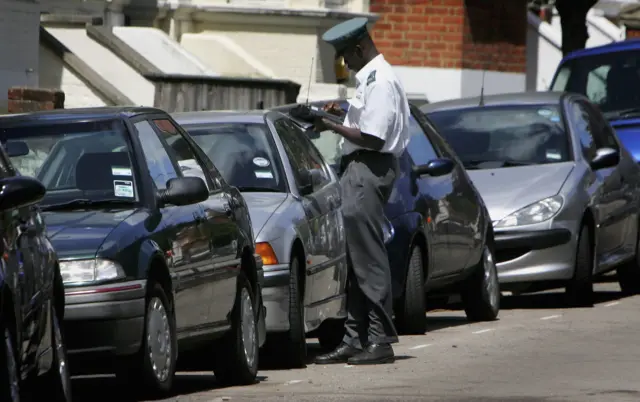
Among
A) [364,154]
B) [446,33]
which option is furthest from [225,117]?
[446,33]

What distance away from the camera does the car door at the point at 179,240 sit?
9.55 m

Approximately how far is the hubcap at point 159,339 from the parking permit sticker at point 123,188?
2.31ft

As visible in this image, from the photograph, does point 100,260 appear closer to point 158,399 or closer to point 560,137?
point 158,399

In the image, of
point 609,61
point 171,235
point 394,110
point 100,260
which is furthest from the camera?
point 609,61

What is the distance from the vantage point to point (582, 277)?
15.5 m

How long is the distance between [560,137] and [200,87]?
299 inches

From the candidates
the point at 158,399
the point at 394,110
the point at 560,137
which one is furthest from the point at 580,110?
the point at 158,399

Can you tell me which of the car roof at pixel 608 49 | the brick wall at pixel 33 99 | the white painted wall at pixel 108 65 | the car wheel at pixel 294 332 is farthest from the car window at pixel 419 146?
the white painted wall at pixel 108 65

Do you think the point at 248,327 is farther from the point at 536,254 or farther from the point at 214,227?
the point at 536,254

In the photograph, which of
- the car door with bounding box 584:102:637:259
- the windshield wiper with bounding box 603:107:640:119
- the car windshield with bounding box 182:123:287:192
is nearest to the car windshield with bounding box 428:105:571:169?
the car door with bounding box 584:102:637:259

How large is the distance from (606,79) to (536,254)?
617cm

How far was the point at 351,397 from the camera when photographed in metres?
9.45

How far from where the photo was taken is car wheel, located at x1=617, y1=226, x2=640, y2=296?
56.6ft

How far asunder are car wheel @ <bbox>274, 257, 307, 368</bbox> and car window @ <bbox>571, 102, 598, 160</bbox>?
5.58m
